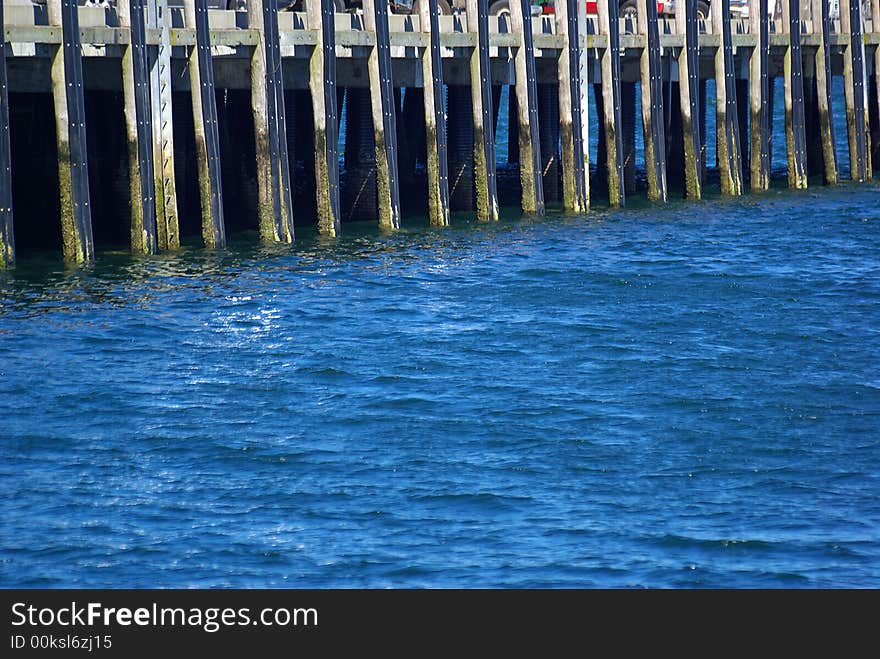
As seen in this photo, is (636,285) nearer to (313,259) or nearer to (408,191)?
(313,259)

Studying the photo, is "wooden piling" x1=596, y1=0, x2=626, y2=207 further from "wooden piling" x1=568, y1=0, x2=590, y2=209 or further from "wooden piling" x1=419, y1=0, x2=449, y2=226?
"wooden piling" x1=419, y1=0, x2=449, y2=226

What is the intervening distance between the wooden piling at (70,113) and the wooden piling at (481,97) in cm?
844

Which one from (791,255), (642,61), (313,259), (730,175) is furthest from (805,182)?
(313,259)

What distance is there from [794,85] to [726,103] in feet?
9.67

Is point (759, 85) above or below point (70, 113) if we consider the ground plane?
above

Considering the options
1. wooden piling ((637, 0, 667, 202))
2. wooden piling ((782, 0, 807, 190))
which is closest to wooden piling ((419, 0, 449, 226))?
wooden piling ((637, 0, 667, 202))

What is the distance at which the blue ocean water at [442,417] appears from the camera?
495 inches

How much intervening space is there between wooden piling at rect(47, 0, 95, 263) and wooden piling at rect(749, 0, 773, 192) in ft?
55.1

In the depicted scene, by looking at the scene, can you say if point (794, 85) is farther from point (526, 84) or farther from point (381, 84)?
point (381, 84)

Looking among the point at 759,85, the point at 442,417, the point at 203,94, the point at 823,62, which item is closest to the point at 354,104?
the point at 203,94

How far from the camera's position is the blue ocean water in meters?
12.6

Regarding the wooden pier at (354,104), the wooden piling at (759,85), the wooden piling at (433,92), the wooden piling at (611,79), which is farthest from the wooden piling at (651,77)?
the wooden piling at (433,92)

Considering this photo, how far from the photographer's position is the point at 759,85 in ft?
116

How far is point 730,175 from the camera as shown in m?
34.7
